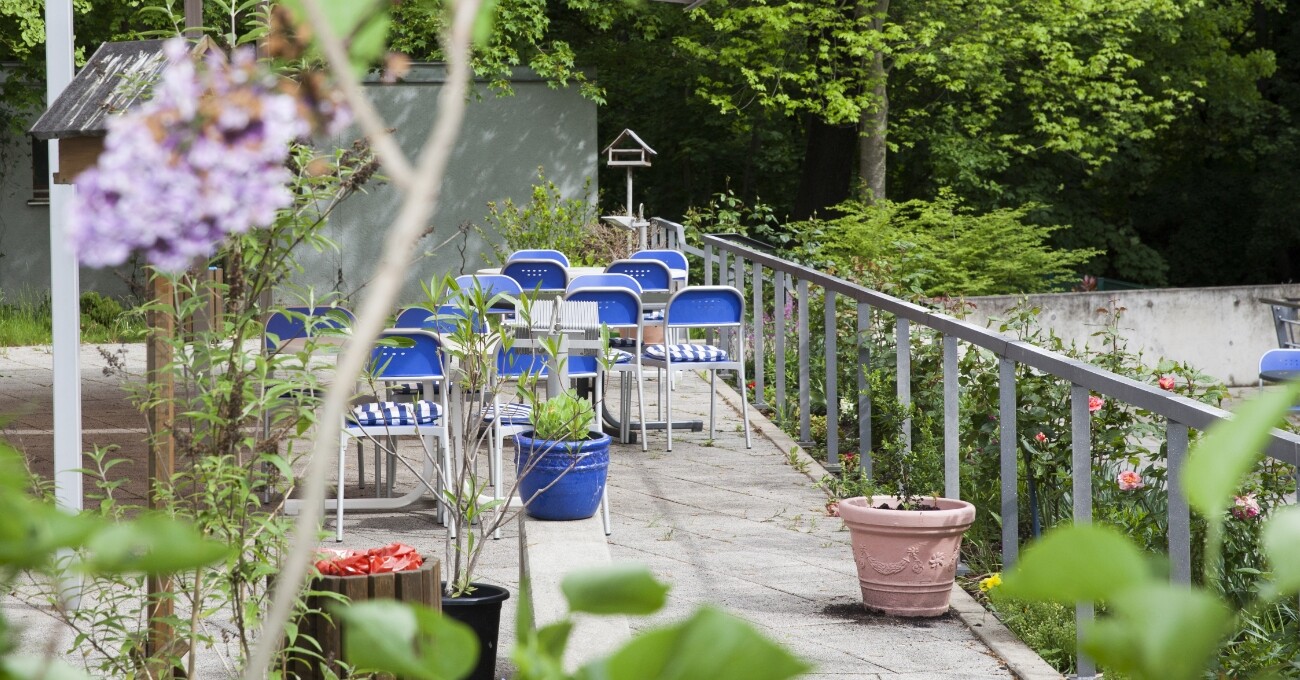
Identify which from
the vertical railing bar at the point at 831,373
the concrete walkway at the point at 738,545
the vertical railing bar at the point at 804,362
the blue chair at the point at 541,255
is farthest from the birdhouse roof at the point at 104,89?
the blue chair at the point at 541,255

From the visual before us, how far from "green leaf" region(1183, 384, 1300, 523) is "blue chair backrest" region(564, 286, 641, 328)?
19.7ft

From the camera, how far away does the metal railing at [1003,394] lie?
292 centimetres

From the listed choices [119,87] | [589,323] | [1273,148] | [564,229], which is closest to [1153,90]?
[1273,148]

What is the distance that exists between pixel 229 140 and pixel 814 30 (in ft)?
55.0

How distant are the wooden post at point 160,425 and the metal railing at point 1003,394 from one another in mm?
1512

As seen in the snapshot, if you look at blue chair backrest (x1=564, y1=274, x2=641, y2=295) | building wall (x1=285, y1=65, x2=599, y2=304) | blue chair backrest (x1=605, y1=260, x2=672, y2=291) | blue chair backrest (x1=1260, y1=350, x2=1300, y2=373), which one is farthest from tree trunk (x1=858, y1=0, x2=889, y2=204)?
A: blue chair backrest (x1=564, y1=274, x2=641, y2=295)

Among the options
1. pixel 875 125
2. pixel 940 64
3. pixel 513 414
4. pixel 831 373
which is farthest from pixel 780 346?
pixel 940 64

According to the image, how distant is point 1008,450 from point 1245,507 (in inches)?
25.6

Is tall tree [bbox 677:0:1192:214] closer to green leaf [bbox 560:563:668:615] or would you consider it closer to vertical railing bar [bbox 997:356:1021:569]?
vertical railing bar [bbox 997:356:1021:569]

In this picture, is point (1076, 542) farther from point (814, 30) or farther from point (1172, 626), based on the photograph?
point (814, 30)

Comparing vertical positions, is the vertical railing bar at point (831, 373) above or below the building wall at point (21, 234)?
below

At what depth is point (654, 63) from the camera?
19.9m

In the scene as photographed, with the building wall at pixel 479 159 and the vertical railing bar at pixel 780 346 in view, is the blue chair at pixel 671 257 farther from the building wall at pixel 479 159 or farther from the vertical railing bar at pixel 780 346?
the building wall at pixel 479 159

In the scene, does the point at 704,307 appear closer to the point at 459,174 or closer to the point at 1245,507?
the point at 1245,507
